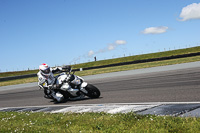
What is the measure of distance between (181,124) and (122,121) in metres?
1.33

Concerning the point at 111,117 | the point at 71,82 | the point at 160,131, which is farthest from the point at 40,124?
the point at 71,82

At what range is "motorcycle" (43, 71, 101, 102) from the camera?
11.1 m

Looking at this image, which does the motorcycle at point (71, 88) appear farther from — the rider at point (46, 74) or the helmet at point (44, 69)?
the helmet at point (44, 69)

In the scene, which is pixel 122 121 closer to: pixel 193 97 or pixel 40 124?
pixel 40 124

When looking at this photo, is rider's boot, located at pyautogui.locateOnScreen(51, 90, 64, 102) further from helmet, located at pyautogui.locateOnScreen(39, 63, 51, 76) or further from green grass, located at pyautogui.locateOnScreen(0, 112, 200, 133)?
green grass, located at pyautogui.locateOnScreen(0, 112, 200, 133)

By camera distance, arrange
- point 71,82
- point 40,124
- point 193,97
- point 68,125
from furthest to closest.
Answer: point 71,82 → point 193,97 → point 40,124 → point 68,125

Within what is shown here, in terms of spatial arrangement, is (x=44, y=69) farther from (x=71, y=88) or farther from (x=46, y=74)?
(x=71, y=88)

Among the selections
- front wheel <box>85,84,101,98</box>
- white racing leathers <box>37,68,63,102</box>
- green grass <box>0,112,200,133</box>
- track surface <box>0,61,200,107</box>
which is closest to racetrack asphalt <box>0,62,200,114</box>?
track surface <box>0,61,200,107</box>

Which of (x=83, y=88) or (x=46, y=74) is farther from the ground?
(x=46, y=74)

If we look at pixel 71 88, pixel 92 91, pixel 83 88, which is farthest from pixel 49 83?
pixel 92 91

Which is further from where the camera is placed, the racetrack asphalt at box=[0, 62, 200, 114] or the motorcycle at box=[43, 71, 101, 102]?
the motorcycle at box=[43, 71, 101, 102]

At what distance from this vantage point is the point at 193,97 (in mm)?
8594

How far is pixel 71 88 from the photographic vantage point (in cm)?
1126

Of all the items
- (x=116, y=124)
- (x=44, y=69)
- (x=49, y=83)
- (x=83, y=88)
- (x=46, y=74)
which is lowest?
(x=116, y=124)
